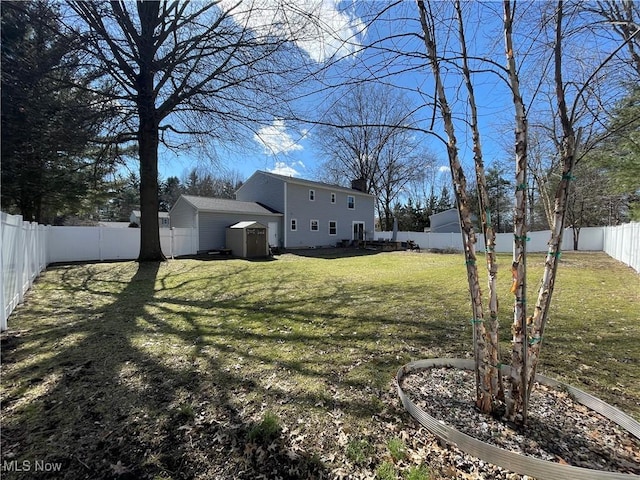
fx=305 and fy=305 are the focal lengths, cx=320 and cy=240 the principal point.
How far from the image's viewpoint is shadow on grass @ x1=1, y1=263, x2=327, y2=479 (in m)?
1.91

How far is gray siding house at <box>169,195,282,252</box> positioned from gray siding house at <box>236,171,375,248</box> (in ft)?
4.55

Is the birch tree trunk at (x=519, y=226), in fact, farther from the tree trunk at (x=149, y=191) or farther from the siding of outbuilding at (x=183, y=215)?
the siding of outbuilding at (x=183, y=215)

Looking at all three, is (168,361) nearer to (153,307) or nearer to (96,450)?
(96,450)

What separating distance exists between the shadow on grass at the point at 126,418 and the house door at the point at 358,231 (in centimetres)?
2141

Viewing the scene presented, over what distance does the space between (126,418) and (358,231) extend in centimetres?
2337

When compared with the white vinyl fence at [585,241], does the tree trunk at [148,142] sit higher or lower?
higher

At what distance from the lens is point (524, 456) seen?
1770 mm

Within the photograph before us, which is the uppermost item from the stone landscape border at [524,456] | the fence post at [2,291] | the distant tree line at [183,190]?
the distant tree line at [183,190]

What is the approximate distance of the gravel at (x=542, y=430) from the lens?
6.18 feet

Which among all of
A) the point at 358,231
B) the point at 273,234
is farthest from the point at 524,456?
the point at 358,231

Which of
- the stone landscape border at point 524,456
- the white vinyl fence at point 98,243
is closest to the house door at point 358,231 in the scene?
the white vinyl fence at point 98,243

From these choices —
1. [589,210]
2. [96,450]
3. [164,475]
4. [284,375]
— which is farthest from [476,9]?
[589,210]

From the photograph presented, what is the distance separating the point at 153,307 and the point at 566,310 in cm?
744

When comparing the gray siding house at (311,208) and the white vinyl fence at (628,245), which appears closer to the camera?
the white vinyl fence at (628,245)
